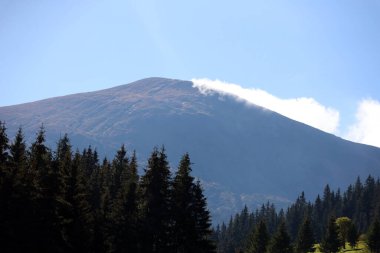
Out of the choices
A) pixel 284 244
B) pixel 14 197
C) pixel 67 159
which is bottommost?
pixel 284 244

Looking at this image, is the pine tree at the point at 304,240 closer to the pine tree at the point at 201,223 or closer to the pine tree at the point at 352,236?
the pine tree at the point at 352,236

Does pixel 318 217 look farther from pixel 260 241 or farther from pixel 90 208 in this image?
pixel 90 208

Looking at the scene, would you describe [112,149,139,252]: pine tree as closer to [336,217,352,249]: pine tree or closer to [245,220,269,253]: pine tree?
[245,220,269,253]: pine tree

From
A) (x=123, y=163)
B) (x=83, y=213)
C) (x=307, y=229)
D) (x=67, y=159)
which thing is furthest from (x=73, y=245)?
(x=307, y=229)

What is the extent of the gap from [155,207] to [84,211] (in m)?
8.56

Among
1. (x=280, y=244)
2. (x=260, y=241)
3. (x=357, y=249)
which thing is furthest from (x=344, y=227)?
(x=280, y=244)

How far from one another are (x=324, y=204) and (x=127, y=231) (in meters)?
154

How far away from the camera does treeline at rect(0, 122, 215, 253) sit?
37.8 meters

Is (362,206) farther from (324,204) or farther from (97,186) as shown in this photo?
(97,186)

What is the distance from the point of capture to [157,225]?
4734 cm

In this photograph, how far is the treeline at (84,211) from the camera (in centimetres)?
3778

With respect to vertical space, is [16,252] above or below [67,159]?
below

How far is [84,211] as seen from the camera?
137 feet

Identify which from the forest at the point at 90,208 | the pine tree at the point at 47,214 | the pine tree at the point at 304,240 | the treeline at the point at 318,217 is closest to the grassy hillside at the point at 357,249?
the pine tree at the point at 304,240
